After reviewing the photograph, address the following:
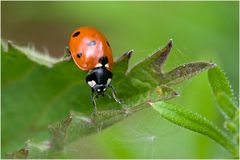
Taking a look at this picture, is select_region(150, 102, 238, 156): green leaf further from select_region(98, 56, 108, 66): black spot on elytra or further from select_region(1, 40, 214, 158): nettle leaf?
select_region(98, 56, 108, 66): black spot on elytra

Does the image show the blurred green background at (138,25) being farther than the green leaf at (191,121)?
Yes

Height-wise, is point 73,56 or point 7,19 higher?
point 7,19

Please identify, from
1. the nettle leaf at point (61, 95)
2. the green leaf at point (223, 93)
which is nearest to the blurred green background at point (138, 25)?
the nettle leaf at point (61, 95)

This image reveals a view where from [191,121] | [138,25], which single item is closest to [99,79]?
[191,121]

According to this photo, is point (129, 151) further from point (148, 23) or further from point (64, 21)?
point (64, 21)

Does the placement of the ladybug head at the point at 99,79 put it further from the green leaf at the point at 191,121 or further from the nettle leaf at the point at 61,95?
the green leaf at the point at 191,121

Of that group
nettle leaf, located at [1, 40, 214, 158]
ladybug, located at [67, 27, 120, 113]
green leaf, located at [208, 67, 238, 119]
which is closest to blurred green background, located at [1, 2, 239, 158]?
ladybug, located at [67, 27, 120, 113]

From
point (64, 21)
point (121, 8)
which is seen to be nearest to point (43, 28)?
point (64, 21)
